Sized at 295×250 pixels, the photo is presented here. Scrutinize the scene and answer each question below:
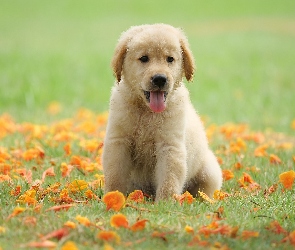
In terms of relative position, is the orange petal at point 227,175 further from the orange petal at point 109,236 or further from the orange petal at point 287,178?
the orange petal at point 109,236

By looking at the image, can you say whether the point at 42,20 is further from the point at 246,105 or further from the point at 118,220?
the point at 118,220

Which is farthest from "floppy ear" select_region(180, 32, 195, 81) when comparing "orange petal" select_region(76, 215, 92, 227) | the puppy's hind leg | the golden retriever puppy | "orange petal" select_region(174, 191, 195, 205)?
"orange petal" select_region(76, 215, 92, 227)

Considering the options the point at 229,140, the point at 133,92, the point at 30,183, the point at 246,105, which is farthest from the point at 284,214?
the point at 246,105

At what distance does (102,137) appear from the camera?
7.26 meters

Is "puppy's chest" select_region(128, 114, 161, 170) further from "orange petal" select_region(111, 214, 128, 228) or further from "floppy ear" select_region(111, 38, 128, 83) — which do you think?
"orange petal" select_region(111, 214, 128, 228)

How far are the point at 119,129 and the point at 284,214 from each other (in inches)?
52.7

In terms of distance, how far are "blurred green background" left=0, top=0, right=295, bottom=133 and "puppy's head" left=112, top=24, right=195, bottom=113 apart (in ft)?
16.3

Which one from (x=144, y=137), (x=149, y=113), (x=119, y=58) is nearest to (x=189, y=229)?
(x=144, y=137)

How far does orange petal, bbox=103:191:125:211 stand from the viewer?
4.04 m

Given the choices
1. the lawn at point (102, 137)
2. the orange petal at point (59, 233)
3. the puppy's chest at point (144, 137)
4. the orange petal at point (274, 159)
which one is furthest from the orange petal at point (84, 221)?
the orange petal at point (274, 159)

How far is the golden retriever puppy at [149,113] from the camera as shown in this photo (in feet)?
14.7

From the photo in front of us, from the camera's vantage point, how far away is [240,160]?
6297 mm

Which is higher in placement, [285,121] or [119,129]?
[119,129]

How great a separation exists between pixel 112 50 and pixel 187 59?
13.6 meters
